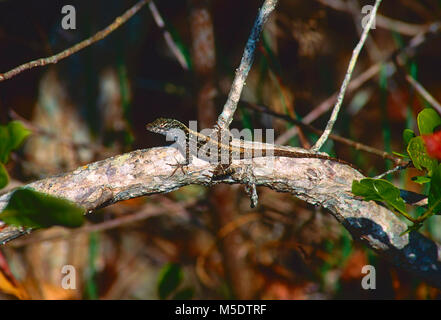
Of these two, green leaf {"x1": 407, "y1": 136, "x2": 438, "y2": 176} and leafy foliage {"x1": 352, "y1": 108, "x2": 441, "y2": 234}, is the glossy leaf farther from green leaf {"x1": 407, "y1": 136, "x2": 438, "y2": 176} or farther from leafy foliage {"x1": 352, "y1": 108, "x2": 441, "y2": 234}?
green leaf {"x1": 407, "y1": 136, "x2": 438, "y2": 176}

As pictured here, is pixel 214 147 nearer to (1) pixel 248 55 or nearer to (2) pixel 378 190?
(1) pixel 248 55

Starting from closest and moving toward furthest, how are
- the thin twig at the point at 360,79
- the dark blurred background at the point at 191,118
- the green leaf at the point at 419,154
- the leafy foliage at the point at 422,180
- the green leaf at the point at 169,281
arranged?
the leafy foliage at the point at 422,180 → the green leaf at the point at 419,154 → the green leaf at the point at 169,281 → the dark blurred background at the point at 191,118 → the thin twig at the point at 360,79

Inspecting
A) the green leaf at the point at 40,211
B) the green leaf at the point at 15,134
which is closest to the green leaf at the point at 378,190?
the green leaf at the point at 40,211

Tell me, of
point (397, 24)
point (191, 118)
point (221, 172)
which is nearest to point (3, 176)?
point (221, 172)

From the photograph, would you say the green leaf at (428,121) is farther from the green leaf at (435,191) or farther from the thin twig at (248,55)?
the thin twig at (248,55)

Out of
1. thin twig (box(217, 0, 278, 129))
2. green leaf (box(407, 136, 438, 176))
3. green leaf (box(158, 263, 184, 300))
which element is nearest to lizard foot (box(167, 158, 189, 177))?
thin twig (box(217, 0, 278, 129))

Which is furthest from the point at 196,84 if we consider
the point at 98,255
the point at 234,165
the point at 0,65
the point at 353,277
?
the point at 353,277
